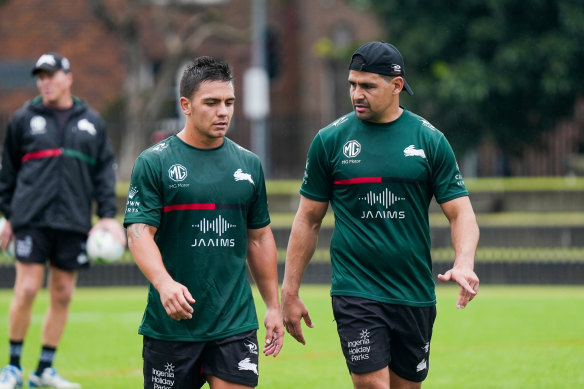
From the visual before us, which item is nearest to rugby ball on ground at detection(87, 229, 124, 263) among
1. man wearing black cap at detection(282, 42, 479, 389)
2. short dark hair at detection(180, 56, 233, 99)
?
man wearing black cap at detection(282, 42, 479, 389)

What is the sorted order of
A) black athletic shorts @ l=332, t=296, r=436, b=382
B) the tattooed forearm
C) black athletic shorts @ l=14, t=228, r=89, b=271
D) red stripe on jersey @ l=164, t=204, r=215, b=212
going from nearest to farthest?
the tattooed forearm
red stripe on jersey @ l=164, t=204, r=215, b=212
black athletic shorts @ l=332, t=296, r=436, b=382
black athletic shorts @ l=14, t=228, r=89, b=271

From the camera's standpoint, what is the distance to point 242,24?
2966cm

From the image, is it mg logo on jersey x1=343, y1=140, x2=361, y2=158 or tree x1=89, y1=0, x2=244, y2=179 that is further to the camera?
tree x1=89, y1=0, x2=244, y2=179

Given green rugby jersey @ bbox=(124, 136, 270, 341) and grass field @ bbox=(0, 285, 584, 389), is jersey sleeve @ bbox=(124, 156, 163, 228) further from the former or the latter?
grass field @ bbox=(0, 285, 584, 389)

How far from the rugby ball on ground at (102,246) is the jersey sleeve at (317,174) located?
8.91ft

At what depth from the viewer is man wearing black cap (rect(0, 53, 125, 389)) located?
8148mm

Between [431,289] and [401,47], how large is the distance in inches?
627

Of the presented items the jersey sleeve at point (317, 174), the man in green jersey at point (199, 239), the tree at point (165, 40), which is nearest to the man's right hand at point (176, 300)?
the man in green jersey at point (199, 239)

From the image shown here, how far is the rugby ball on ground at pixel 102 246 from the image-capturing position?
26.9ft

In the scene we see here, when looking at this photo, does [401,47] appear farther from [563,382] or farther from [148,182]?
[148,182]

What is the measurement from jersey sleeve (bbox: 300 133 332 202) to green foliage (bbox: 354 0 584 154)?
1431cm

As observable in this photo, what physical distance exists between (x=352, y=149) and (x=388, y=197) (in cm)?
31

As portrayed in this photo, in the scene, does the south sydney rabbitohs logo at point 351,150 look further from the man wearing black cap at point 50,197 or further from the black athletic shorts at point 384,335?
the man wearing black cap at point 50,197

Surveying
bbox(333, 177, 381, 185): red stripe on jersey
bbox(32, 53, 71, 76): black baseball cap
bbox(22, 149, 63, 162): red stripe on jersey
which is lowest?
bbox(333, 177, 381, 185): red stripe on jersey
